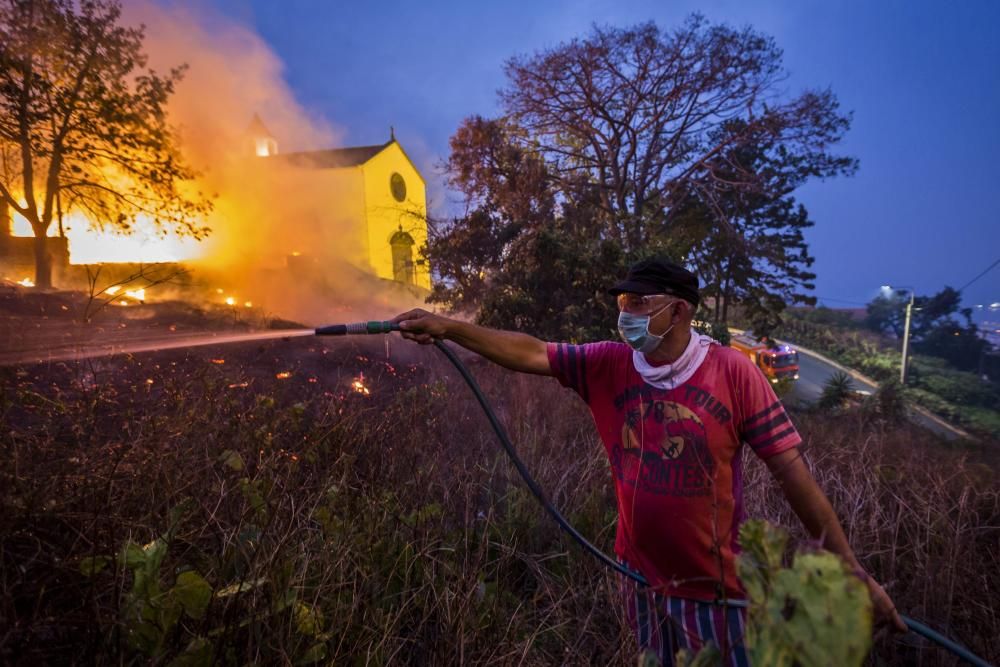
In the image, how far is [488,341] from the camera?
246 cm

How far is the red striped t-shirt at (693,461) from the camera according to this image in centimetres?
194

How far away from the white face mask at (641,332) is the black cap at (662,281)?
0.24 feet

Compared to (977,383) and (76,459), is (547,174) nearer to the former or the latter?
(76,459)

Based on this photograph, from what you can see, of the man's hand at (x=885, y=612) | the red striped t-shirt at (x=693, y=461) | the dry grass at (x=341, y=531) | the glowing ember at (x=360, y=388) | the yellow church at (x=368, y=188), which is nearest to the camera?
the man's hand at (x=885, y=612)

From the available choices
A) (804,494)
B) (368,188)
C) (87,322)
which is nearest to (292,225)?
(368,188)

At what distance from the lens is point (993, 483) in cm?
416

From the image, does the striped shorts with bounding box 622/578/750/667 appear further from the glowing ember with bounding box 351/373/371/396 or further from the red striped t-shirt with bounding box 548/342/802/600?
the glowing ember with bounding box 351/373/371/396

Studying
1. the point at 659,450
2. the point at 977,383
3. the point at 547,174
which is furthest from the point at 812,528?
the point at 977,383

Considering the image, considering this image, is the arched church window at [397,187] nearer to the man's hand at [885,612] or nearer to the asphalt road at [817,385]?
the asphalt road at [817,385]

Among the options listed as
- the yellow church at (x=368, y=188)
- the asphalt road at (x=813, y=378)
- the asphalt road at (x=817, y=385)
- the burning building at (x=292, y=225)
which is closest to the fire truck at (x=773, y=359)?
the asphalt road at (x=817, y=385)

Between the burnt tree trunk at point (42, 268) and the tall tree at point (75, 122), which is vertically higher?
the tall tree at point (75, 122)

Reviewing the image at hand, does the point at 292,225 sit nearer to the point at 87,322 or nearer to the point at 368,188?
the point at 368,188

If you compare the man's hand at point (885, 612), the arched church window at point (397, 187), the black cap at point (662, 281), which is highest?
the arched church window at point (397, 187)

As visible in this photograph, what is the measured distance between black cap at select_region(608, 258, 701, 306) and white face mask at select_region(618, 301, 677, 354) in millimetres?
73
